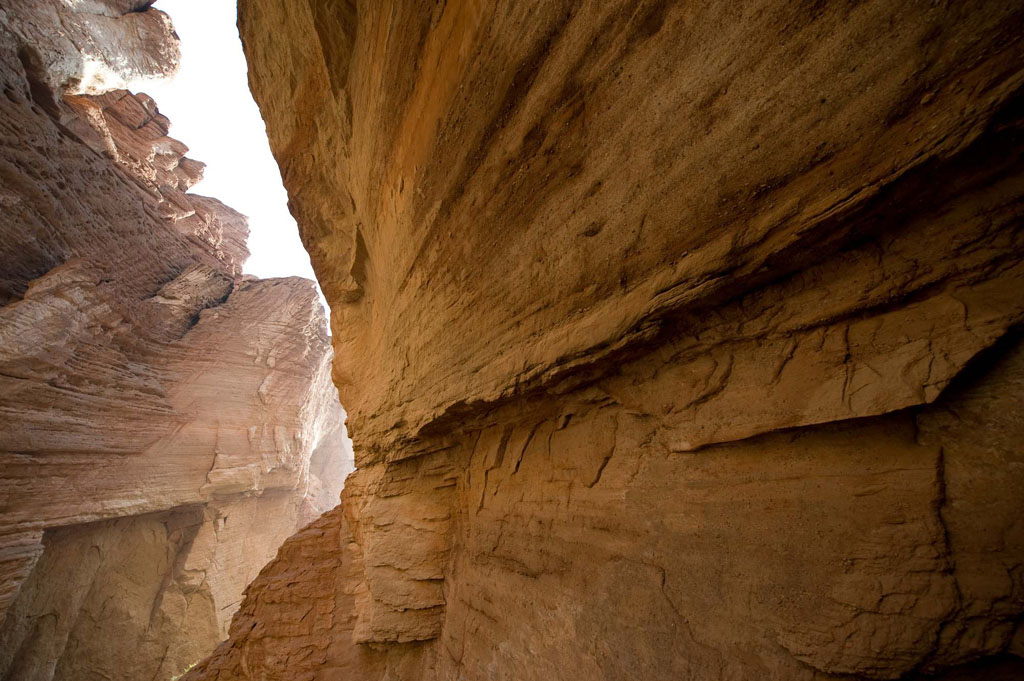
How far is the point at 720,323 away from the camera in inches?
67.4

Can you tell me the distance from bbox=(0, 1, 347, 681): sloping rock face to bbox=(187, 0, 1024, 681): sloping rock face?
1083 cm

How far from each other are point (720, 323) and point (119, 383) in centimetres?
1455

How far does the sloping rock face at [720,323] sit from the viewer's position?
44.4 inches

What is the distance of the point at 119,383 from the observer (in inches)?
399

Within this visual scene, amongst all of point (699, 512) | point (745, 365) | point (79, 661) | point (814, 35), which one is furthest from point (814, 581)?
point (79, 661)

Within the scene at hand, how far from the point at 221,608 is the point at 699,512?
16180 mm

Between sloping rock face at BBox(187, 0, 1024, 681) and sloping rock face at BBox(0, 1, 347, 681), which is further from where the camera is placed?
sloping rock face at BBox(0, 1, 347, 681)

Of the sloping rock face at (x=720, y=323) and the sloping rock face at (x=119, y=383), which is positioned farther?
the sloping rock face at (x=119, y=383)

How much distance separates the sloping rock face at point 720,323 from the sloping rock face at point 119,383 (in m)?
10.8

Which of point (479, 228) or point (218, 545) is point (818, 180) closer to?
point (479, 228)

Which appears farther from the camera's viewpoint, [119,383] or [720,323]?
[119,383]

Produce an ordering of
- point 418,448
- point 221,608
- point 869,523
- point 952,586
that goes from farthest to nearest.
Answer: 1. point 221,608
2. point 418,448
3. point 869,523
4. point 952,586

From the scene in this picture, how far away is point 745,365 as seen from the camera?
5.44 ft

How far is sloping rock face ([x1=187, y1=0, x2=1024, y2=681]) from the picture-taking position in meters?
1.13
